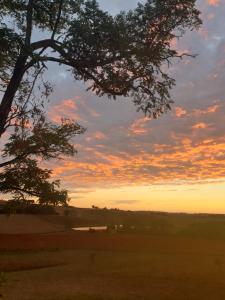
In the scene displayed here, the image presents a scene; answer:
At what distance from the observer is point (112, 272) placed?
2731cm

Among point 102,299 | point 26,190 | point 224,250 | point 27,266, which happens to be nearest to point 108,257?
point 27,266

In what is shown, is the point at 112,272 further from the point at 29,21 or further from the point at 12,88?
the point at 29,21

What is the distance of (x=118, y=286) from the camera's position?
22.8 meters

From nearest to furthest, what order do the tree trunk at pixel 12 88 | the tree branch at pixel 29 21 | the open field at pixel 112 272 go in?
the tree trunk at pixel 12 88
the tree branch at pixel 29 21
the open field at pixel 112 272

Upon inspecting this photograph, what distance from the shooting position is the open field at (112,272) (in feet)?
68.6

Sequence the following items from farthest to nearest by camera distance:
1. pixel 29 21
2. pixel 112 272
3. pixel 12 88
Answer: pixel 112 272 → pixel 29 21 → pixel 12 88

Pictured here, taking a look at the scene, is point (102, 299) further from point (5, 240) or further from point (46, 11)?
point (5, 240)

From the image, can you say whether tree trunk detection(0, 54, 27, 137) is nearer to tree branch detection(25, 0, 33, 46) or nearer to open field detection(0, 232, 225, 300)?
tree branch detection(25, 0, 33, 46)

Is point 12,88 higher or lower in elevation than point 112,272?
higher

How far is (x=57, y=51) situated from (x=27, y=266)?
69.2ft

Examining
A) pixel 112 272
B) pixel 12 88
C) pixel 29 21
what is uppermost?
pixel 29 21

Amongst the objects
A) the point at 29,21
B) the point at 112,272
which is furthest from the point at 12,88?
the point at 112,272

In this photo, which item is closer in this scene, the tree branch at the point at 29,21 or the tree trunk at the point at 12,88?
the tree trunk at the point at 12,88

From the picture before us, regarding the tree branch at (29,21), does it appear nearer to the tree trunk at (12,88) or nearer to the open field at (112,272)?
the tree trunk at (12,88)
